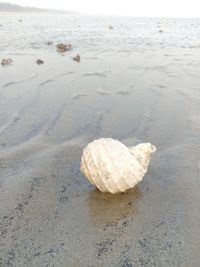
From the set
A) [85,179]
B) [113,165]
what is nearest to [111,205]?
[113,165]

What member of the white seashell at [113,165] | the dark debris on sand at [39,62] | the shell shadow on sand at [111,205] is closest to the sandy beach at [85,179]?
the shell shadow on sand at [111,205]

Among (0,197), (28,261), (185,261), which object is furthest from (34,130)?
(185,261)

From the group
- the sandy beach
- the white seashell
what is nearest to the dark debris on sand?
the sandy beach

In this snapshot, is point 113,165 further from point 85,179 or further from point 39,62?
point 39,62

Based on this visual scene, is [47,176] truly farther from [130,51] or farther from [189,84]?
[130,51]

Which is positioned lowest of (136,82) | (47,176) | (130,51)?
(130,51)

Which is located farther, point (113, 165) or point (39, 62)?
point (39, 62)
